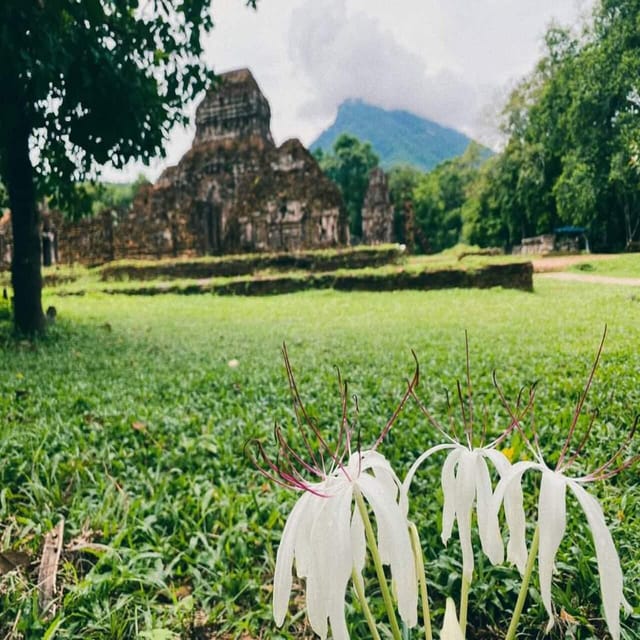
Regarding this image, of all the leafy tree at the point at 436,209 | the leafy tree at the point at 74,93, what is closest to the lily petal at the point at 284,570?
the leafy tree at the point at 74,93

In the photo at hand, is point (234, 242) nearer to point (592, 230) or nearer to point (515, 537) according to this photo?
point (592, 230)

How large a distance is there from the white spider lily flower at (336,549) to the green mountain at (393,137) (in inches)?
1054

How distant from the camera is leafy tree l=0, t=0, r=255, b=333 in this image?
2.73 meters

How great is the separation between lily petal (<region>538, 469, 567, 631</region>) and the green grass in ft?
5.21

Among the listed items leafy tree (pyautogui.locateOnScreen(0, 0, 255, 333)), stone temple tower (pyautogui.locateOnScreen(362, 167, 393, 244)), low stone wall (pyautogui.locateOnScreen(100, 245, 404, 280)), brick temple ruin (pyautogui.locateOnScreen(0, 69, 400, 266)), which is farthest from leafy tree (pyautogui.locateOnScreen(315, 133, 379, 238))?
leafy tree (pyautogui.locateOnScreen(0, 0, 255, 333))

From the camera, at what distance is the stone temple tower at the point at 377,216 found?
17.0 meters

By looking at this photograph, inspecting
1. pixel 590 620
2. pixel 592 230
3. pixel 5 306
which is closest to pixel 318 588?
pixel 590 620

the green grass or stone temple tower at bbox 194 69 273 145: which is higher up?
stone temple tower at bbox 194 69 273 145

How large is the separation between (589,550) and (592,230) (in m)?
1.23

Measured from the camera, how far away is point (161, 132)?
3727 millimetres

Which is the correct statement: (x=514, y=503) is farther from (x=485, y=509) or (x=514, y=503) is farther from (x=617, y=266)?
(x=617, y=266)

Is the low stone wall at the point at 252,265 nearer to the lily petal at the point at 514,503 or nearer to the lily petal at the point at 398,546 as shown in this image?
the lily petal at the point at 514,503

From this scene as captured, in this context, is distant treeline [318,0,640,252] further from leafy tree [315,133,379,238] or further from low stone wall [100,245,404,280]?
leafy tree [315,133,379,238]

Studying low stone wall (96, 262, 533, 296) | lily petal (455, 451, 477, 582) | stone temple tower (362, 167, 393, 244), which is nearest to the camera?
lily petal (455, 451, 477, 582)
